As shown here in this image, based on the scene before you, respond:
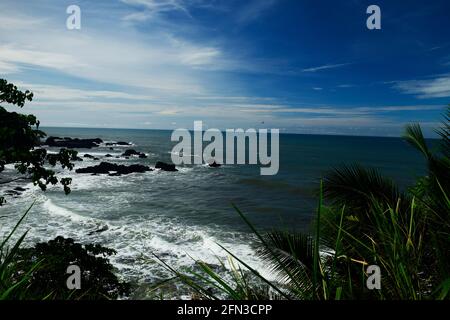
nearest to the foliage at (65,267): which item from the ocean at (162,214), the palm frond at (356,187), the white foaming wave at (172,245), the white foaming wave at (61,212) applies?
the ocean at (162,214)

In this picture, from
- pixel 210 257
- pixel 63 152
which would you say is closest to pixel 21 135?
pixel 63 152

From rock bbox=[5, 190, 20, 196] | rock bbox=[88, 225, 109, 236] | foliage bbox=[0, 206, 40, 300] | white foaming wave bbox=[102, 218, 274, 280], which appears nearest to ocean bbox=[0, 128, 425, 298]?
white foaming wave bbox=[102, 218, 274, 280]

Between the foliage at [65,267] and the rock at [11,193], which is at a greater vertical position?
the foliage at [65,267]

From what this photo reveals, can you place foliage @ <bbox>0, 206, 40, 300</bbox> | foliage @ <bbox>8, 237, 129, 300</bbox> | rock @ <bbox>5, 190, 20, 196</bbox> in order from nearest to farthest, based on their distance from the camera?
foliage @ <bbox>0, 206, 40, 300</bbox> → foliage @ <bbox>8, 237, 129, 300</bbox> → rock @ <bbox>5, 190, 20, 196</bbox>

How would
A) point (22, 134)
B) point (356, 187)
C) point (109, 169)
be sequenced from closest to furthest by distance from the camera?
1. point (356, 187)
2. point (22, 134)
3. point (109, 169)

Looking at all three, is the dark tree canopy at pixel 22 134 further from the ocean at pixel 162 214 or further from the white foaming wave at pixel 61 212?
the white foaming wave at pixel 61 212

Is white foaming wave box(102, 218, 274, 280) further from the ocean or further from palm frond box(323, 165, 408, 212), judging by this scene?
palm frond box(323, 165, 408, 212)

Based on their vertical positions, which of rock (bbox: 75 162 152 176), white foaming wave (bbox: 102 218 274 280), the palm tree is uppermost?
the palm tree

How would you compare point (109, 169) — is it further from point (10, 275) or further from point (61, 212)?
point (10, 275)

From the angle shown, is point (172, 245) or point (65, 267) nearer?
point (65, 267)

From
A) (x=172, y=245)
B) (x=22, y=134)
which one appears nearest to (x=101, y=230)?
(x=172, y=245)

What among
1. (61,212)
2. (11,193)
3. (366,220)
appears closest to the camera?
(366,220)

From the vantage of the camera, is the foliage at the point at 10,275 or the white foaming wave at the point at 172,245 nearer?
the foliage at the point at 10,275

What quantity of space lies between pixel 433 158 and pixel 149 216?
1861cm
